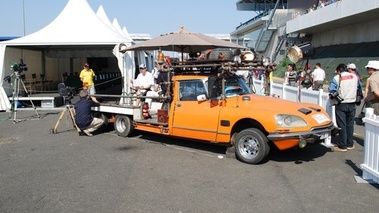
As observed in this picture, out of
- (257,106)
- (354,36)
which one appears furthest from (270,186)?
(354,36)

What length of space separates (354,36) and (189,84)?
877 inches

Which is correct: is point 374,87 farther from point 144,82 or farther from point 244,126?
point 144,82

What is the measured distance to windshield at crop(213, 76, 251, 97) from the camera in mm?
7062

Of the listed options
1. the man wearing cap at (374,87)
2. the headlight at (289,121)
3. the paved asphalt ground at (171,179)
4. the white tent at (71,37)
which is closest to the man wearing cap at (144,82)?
the paved asphalt ground at (171,179)

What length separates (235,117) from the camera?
21.7 ft

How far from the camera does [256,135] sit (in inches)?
249

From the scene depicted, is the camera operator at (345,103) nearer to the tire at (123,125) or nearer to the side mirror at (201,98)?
the side mirror at (201,98)

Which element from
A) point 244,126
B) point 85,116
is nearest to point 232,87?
point 244,126

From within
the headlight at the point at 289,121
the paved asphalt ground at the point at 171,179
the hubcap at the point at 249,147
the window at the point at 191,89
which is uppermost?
the window at the point at 191,89

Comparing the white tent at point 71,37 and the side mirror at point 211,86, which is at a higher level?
the white tent at point 71,37

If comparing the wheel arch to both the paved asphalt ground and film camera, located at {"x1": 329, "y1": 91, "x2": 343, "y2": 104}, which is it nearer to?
the paved asphalt ground

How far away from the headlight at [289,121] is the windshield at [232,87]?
1.30 metres

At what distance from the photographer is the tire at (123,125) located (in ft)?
29.7

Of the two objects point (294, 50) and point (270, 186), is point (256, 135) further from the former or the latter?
point (294, 50)
